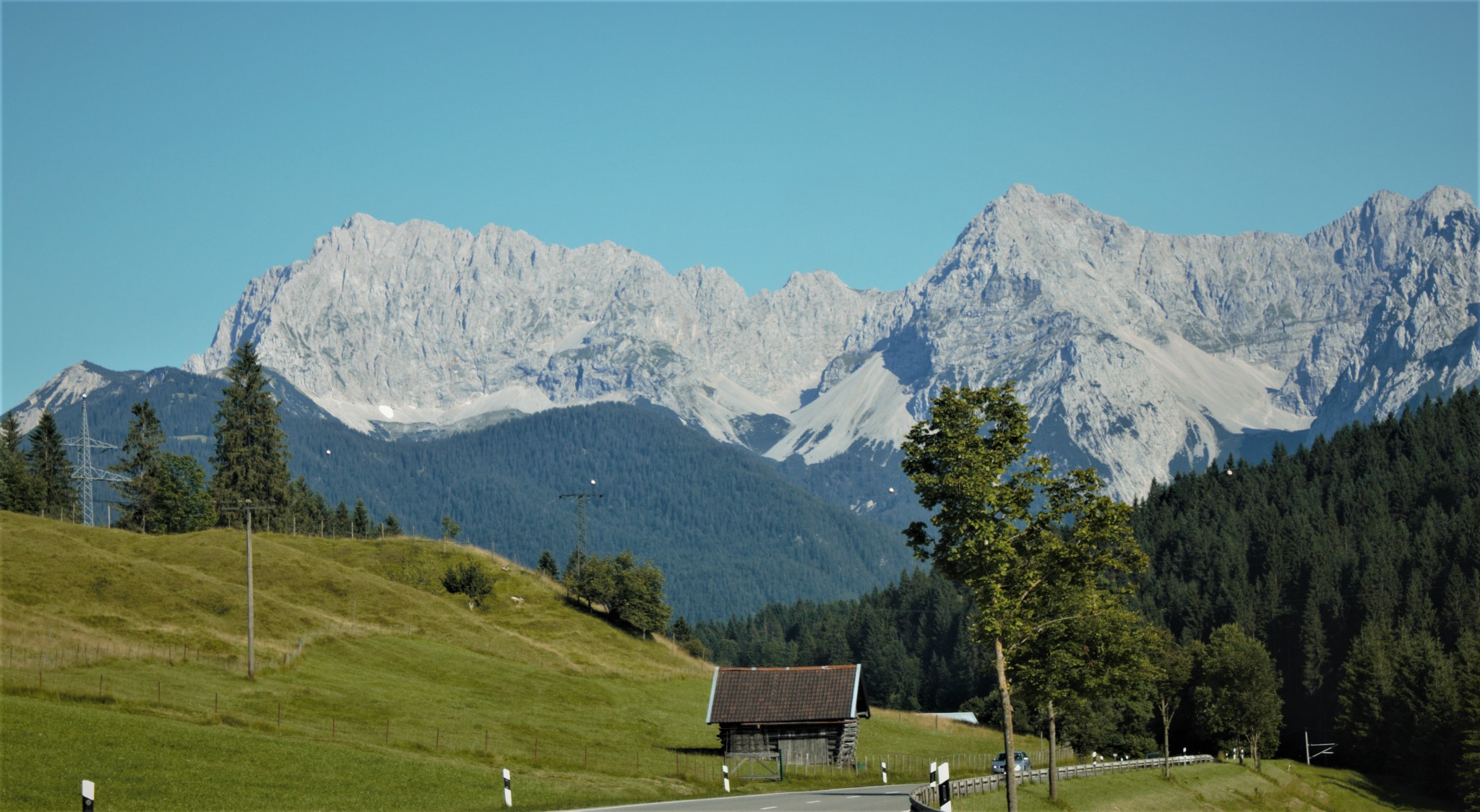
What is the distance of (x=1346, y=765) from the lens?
140 meters

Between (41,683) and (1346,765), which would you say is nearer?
(41,683)

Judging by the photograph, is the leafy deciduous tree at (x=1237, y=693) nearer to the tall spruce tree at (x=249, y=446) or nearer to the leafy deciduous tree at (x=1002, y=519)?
the leafy deciduous tree at (x=1002, y=519)

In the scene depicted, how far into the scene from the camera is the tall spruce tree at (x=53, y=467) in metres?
166

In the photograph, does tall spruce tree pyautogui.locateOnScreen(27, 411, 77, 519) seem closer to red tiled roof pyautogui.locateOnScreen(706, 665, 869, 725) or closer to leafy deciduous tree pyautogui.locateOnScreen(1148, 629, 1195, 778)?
red tiled roof pyautogui.locateOnScreen(706, 665, 869, 725)

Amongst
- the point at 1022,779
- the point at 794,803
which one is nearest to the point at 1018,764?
the point at 1022,779

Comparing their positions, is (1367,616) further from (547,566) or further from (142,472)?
(142,472)

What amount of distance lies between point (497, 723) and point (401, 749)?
1940cm

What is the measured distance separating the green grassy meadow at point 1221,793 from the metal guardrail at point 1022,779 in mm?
571

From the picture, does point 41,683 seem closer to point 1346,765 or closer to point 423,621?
point 423,621

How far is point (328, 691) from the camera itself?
79250 mm

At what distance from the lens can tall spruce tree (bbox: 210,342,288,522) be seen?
162500mm

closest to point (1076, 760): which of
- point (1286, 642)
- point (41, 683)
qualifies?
point (41, 683)

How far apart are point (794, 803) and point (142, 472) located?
13617 centimetres

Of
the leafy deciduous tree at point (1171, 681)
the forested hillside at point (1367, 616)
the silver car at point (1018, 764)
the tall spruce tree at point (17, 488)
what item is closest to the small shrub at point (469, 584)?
the tall spruce tree at point (17, 488)
